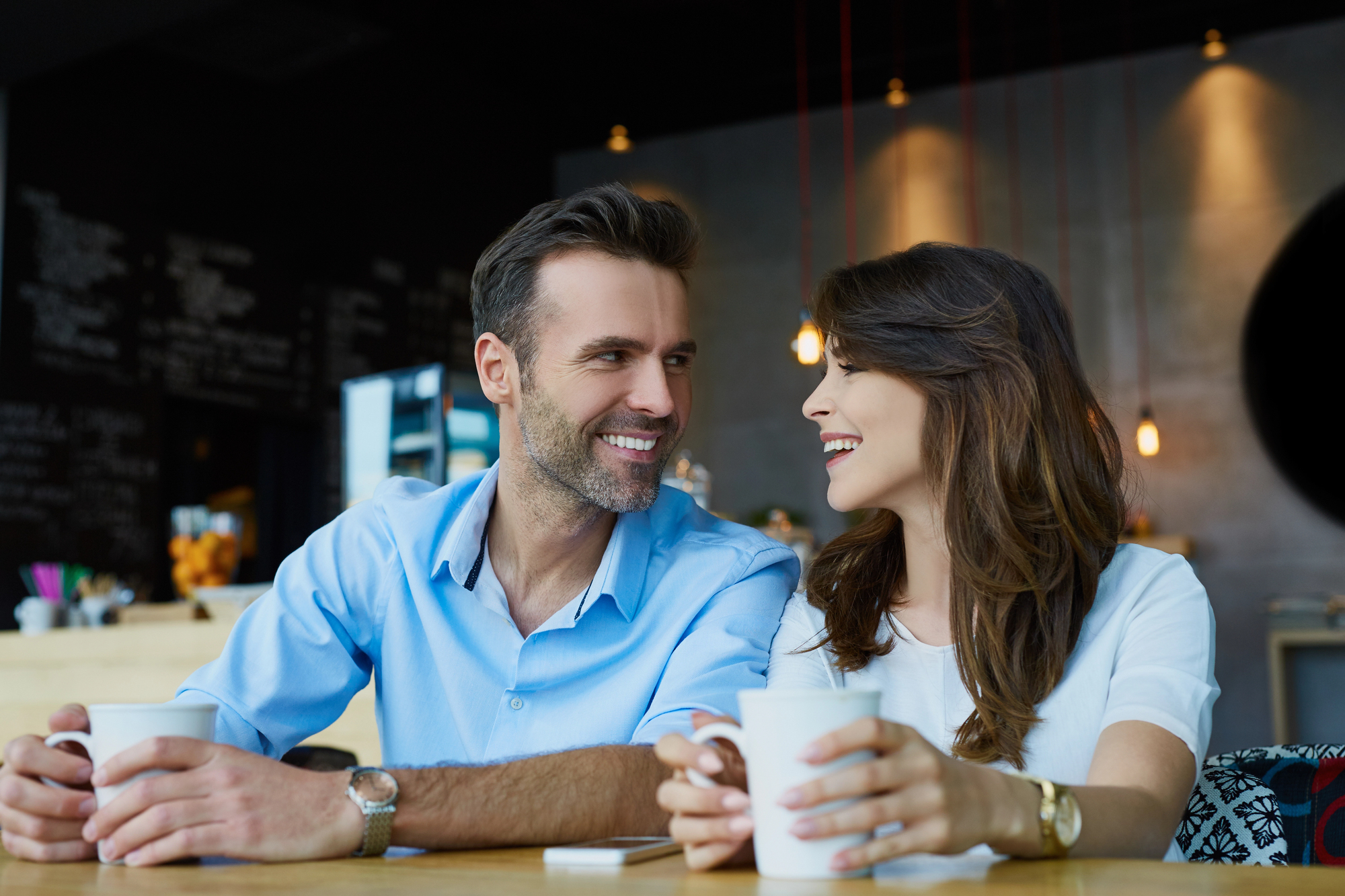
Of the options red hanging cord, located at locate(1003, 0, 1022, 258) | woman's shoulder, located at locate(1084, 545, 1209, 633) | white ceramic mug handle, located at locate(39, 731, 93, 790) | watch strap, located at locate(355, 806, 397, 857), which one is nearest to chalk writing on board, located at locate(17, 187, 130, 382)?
white ceramic mug handle, located at locate(39, 731, 93, 790)

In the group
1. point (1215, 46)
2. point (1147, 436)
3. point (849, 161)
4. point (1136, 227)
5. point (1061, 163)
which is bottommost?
point (1147, 436)

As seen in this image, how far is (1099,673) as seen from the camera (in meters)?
1.27

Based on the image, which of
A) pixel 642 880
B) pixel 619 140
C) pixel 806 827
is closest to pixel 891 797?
pixel 806 827

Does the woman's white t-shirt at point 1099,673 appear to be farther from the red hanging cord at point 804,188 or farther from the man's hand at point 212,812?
the red hanging cord at point 804,188

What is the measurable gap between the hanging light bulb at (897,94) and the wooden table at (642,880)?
6451 mm

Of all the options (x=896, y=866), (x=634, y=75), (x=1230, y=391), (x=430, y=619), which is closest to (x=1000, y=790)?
(x=896, y=866)

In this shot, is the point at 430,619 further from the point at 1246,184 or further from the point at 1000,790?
the point at 1246,184

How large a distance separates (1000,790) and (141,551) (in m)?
4.92

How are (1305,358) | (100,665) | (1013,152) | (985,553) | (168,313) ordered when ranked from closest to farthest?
(985,553), (100,665), (168,313), (1305,358), (1013,152)

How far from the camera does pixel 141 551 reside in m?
5.11

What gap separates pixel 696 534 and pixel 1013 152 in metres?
5.70

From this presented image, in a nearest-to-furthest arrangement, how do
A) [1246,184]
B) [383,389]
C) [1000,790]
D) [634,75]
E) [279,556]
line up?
[1000,790] → [383,389] → [279,556] → [1246,184] → [634,75]

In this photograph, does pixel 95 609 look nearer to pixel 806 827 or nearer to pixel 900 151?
pixel 806 827

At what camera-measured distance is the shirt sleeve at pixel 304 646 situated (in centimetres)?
144
